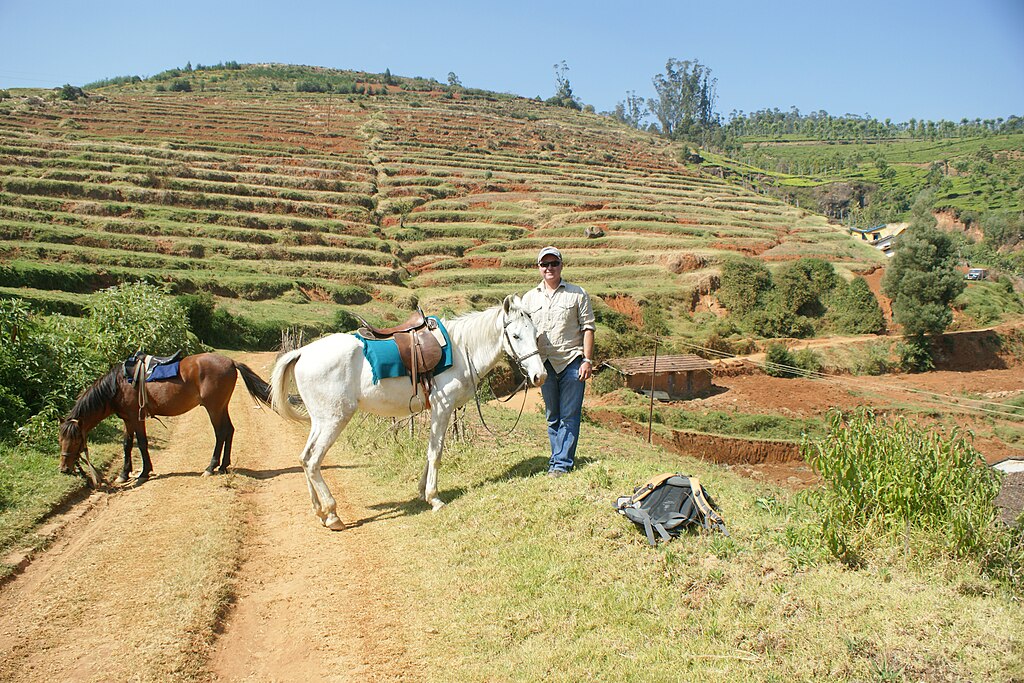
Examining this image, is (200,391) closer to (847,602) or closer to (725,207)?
(847,602)

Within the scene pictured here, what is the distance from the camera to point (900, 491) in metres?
4.26

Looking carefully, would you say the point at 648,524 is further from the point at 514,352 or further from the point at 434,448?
the point at 434,448

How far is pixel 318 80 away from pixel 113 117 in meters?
53.8

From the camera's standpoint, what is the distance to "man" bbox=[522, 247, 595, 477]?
6500 millimetres

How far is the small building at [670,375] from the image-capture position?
26.2 meters

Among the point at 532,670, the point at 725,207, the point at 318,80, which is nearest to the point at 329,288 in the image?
the point at 532,670

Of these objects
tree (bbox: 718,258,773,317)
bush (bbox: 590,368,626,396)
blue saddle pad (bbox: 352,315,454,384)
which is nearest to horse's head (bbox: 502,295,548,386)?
blue saddle pad (bbox: 352,315,454,384)

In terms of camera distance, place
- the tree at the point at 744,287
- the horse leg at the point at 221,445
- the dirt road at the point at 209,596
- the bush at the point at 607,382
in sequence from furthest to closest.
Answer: the tree at the point at 744,287 < the bush at the point at 607,382 < the horse leg at the point at 221,445 < the dirt road at the point at 209,596

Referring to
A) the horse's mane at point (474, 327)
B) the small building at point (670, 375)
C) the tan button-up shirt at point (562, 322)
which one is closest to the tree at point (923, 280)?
the small building at point (670, 375)

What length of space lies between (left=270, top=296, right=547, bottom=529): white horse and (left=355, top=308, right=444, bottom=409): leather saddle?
107 millimetres

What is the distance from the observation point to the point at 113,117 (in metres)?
Result: 73.1

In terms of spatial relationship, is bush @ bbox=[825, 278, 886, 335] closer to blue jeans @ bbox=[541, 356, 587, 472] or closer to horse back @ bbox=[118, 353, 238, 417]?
blue jeans @ bbox=[541, 356, 587, 472]

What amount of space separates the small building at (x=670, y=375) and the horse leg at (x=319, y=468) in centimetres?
2006

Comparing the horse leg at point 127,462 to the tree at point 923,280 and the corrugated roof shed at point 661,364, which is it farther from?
the tree at point 923,280
